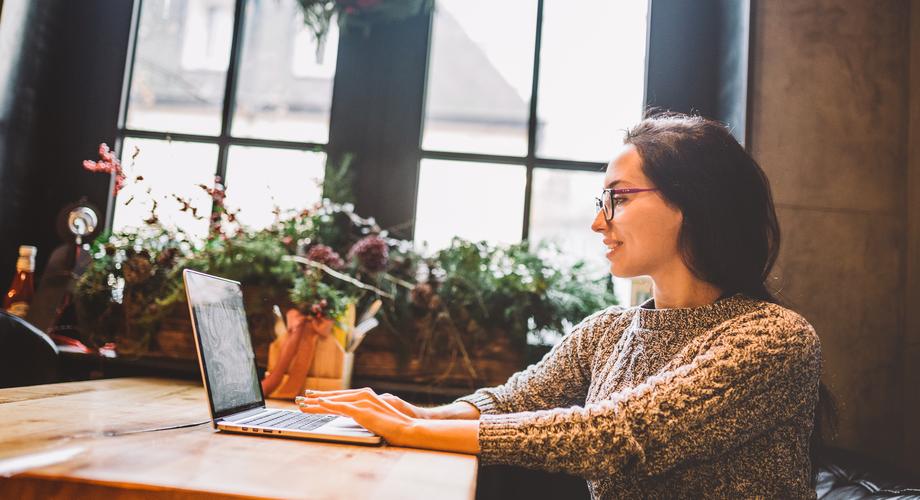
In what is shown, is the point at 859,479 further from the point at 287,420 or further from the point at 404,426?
the point at 287,420

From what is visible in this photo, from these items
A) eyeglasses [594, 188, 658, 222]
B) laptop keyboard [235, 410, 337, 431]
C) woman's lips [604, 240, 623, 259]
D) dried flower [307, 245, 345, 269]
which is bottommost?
laptop keyboard [235, 410, 337, 431]

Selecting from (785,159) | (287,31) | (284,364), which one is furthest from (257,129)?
(785,159)

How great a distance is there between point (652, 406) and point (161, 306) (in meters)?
1.54

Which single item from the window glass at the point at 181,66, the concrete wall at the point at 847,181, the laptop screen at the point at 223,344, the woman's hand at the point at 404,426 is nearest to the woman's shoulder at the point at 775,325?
the woman's hand at the point at 404,426

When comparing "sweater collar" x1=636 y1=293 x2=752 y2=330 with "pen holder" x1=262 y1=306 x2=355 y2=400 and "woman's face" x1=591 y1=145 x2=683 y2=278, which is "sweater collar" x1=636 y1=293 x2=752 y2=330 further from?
"pen holder" x1=262 y1=306 x2=355 y2=400

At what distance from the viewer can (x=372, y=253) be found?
6.45ft

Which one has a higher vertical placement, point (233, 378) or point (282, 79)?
point (282, 79)

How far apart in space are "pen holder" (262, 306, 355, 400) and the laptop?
25cm

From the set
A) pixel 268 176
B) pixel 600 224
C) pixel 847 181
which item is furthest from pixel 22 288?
pixel 847 181

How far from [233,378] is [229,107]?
4.88 ft

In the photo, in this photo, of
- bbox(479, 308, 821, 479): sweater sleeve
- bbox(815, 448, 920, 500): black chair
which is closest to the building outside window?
bbox(815, 448, 920, 500): black chair

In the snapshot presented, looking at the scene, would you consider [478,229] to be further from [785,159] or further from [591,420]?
[591,420]

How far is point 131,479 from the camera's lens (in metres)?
0.78

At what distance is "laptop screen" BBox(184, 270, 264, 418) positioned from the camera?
1192 mm
